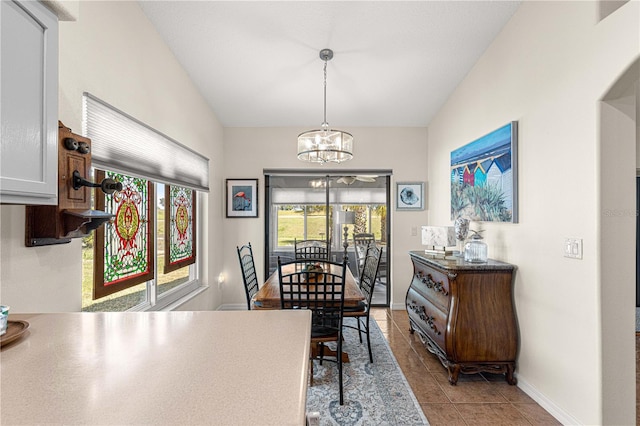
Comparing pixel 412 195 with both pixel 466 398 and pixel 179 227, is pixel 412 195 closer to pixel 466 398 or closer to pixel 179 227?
pixel 466 398

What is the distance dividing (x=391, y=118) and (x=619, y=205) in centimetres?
287

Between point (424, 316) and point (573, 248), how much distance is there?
1.35m

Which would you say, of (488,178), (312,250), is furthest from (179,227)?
(488,178)

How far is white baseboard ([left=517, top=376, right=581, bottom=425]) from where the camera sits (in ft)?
6.20

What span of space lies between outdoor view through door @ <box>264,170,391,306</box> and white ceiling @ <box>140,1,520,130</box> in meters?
0.99

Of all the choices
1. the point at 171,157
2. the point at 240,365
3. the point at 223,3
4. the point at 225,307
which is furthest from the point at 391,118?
the point at 240,365

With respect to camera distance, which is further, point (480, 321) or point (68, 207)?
point (480, 321)

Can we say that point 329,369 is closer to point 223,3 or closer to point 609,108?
point 609,108

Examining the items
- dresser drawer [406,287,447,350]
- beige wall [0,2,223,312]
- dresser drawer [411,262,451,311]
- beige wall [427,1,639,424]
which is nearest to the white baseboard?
beige wall [427,1,639,424]

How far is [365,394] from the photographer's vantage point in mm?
2289

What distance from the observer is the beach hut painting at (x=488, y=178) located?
95.7 inches

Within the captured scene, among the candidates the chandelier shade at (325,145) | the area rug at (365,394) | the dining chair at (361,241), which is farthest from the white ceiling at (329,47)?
the area rug at (365,394)

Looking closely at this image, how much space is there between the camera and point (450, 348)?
2.38m

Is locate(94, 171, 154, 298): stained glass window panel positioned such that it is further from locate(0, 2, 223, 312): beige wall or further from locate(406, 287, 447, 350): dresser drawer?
locate(406, 287, 447, 350): dresser drawer
